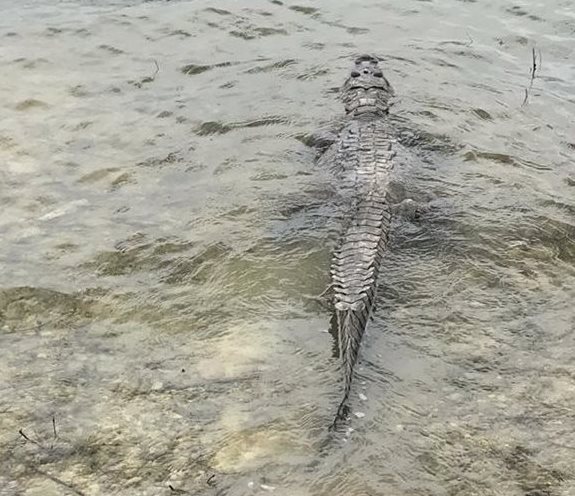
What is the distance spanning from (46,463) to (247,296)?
184 centimetres

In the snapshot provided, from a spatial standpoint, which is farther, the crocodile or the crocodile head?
the crocodile head

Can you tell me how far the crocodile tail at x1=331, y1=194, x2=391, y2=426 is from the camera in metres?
4.32

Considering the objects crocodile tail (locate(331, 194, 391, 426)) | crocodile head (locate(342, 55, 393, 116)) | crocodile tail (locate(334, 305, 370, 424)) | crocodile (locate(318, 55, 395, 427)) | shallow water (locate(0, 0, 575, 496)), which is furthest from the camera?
crocodile head (locate(342, 55, 393, 116))

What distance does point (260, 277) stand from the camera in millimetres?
5332

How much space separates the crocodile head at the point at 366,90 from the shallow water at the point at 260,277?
0.67 ft

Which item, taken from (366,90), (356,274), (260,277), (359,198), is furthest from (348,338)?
(366,90)

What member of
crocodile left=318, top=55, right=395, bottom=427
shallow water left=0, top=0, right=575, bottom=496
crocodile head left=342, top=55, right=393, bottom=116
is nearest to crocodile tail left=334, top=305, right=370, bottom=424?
crocodile left=318, top=55, right=395, bottom=427

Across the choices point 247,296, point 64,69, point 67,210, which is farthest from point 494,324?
point 64,69

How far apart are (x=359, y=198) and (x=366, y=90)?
2.42 metres

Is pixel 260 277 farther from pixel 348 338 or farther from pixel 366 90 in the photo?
pixel 366 90

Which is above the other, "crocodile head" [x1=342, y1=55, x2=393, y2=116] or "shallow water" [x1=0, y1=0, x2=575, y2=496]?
"crocodile head" [x1=342, y1=55, x2=393, y2=116]

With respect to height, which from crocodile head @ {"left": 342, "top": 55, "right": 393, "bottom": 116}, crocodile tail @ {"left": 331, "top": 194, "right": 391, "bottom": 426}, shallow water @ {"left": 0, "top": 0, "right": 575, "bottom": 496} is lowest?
shallow water @ {"left": 0, "top": 0, "right": 575, "bottom": 496}

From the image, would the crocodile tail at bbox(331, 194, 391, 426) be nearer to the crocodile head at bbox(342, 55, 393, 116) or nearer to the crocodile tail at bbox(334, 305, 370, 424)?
the crocodile tail at bbox(334, 305, 370, 424)

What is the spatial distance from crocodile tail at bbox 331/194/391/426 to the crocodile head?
2088 millimetres
